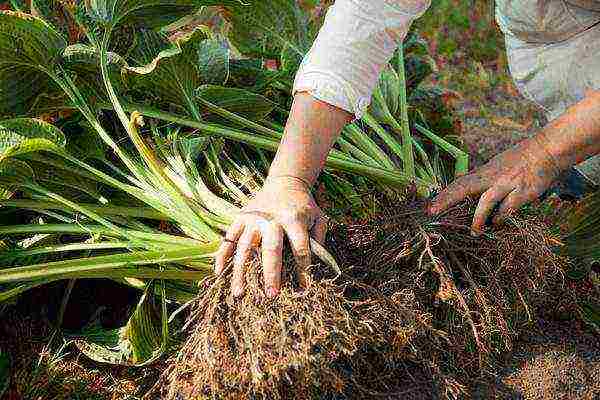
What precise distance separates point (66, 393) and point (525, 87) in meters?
1.38

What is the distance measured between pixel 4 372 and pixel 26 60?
1.93 ft

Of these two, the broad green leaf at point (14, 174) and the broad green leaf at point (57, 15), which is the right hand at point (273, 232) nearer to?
the broad green leaf at point (14, 174)

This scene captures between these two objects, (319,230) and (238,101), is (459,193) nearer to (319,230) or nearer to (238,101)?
(319,230)

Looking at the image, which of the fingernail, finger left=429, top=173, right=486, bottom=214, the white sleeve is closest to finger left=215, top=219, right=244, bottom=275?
the fingernail

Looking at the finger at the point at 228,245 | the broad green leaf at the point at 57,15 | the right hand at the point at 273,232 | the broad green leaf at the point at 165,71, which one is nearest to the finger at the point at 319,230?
the right hand at the point at 273,232

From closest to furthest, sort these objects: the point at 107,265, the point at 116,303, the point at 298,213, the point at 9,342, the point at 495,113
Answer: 1. the point at 298,213
2. the point at 107,265
3. the point at 9,342
4. the point at 116,303
5. the point at 495,113

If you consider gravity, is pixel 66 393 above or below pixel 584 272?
below

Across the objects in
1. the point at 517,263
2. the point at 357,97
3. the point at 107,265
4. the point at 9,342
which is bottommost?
the point at 9,342

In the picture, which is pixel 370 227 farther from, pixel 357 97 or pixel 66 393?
pixel 66 393

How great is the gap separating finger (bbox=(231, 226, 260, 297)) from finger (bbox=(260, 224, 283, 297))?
0.08ft

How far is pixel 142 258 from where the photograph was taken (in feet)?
4.68

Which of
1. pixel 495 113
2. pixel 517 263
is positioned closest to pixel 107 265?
→ pixel 517 263

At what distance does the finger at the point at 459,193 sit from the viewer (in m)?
1.52

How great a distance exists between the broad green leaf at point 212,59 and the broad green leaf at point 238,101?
7 cm
